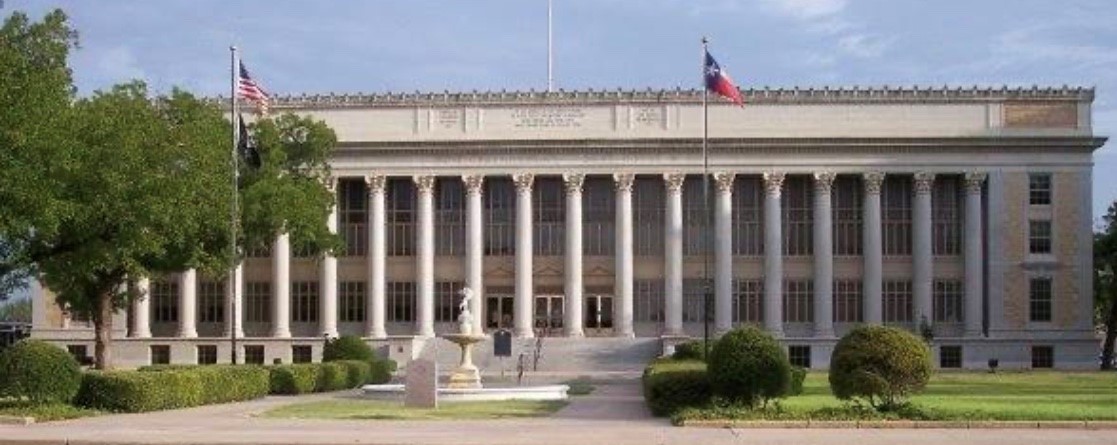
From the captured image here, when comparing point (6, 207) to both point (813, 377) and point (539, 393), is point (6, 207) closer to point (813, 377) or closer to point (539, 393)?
point (539, 393)

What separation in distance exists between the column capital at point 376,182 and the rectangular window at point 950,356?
1156 inches

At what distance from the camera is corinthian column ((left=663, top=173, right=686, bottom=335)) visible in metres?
84.7

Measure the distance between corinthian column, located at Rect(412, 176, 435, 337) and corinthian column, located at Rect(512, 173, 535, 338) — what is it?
4.46 metres

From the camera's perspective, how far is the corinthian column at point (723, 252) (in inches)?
3329

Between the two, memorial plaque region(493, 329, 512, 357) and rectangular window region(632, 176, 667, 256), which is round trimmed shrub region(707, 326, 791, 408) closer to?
memorial plaque region(493, 329, 512, 357)

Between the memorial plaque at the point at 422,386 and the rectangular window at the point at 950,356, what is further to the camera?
the rectangular window at the point at 950,356

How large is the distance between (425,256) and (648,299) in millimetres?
11757

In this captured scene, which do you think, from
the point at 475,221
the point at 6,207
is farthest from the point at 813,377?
the point at 6,207

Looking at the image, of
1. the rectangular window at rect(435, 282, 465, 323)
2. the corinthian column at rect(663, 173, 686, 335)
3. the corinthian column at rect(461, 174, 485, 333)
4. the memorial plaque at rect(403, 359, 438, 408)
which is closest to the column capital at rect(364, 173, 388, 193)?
the corinthian column at rect(461, 174, 485, 333)

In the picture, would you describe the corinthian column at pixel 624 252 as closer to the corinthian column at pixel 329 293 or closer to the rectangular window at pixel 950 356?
the corinthian column at pixel 329 293

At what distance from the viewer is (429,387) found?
42875 mm

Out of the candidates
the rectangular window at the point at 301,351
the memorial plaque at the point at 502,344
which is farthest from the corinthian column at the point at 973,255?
the rectangular window at the point at 301,351

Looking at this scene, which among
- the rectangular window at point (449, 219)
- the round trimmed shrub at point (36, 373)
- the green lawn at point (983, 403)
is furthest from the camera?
the rectangular window at point (449, 219)

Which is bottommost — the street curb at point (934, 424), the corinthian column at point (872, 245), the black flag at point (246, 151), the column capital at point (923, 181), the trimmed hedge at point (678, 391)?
the street curb at point (934, 424)
